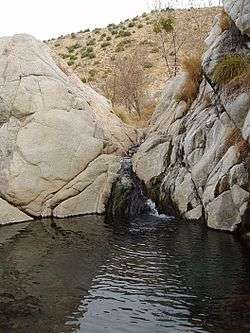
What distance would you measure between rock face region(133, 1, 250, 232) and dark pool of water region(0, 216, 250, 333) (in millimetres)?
1017

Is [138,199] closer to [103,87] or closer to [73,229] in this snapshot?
[73,229]

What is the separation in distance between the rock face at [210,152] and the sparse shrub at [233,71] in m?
0.27

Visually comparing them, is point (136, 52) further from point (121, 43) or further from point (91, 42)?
point (91, 42)

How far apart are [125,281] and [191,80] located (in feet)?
40.7

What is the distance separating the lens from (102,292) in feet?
31.9

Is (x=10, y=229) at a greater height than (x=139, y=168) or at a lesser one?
lesser

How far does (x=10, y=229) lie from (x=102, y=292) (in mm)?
7387

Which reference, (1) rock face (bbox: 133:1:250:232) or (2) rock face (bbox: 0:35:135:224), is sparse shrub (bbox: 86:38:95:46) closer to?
(2) rock face (bbox: 0:35:135:224)

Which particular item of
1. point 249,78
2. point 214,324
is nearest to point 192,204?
point 249,78

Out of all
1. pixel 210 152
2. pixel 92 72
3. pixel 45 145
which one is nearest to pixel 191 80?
pixel 210 152

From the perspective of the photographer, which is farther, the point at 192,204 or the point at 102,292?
the point at 192,204

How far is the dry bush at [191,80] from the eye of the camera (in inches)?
806

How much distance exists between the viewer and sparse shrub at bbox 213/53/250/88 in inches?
622

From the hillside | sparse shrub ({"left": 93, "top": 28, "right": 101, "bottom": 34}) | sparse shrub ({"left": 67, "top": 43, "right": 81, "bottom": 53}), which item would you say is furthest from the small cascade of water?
sparse shrub ({"left": 93, "top": 28, "right": 101, "bottom": 34})
